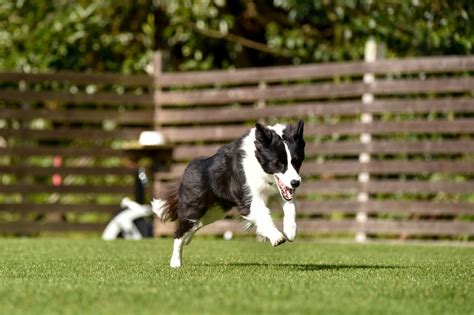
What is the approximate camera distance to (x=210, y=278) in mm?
5695

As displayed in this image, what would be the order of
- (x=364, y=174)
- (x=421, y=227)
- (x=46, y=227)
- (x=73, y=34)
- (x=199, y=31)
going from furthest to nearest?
(x=199, y=31) < (x=73, y=34) < (x=46, y=227) < (x=364, y=174) < (x=421, y=227)

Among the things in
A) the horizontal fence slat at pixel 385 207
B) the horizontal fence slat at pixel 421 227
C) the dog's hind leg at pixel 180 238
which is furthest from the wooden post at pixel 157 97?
the dog's hind leg at pixel 180 238

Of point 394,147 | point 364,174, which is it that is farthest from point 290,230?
point 364,174

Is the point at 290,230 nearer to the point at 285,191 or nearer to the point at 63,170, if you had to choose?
the point at 285,191

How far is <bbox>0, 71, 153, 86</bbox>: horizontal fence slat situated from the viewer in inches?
481

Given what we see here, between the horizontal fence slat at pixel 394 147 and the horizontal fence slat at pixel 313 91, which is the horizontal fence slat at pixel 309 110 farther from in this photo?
the horizontal fence slat at pixel 394 147

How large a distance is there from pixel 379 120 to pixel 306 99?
3.31 ft

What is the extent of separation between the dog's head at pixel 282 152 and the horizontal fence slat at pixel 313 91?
4.45m

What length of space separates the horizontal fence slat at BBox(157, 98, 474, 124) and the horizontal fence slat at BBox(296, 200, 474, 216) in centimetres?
94

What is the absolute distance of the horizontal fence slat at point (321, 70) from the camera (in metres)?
10.7

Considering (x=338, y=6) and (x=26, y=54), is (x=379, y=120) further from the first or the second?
(x=26, y=54)

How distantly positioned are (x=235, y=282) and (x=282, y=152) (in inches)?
48.9

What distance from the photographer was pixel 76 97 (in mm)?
12562

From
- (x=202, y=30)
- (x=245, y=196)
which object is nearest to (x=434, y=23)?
(x=202, y=30)
